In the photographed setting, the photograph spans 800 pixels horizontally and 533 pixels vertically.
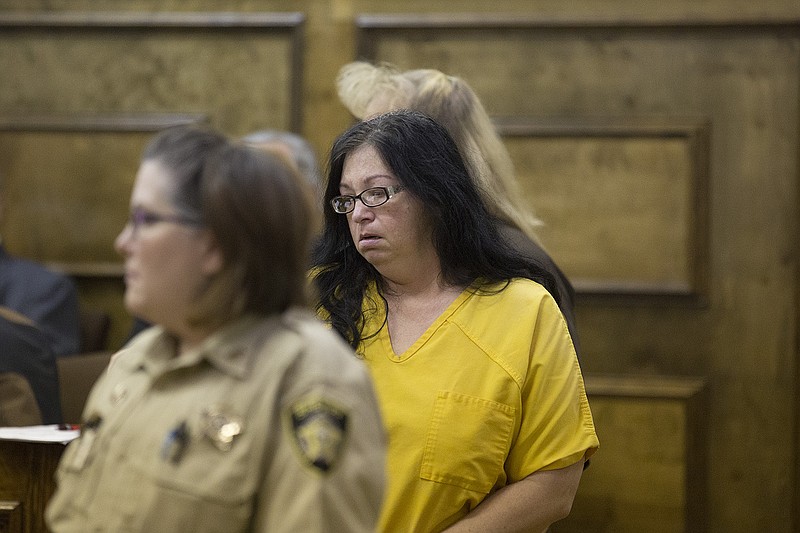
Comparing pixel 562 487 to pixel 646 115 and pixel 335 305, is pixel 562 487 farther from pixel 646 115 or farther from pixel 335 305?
pixel 646 115

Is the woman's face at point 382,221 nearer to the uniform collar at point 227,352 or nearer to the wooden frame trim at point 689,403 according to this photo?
the uniform collar at point 227,352

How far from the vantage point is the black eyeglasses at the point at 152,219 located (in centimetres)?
127

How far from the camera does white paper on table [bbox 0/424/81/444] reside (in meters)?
2.24

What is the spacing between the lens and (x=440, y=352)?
199 cm

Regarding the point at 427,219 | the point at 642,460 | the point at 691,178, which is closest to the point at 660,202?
the point at 691,178

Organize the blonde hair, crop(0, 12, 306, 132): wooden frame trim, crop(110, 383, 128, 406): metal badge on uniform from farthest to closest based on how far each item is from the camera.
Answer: crop(0, 12, 306, 132): wooden frame trim, the blonde hair, crop(110, 383, 128, 406): metal badge on uniform

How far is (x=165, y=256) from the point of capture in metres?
1.27

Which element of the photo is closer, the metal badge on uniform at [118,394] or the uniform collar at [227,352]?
the uniform collar at [227,352]

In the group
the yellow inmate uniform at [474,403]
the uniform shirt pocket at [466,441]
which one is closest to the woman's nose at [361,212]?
the yellow inmate uniform at [474,403]

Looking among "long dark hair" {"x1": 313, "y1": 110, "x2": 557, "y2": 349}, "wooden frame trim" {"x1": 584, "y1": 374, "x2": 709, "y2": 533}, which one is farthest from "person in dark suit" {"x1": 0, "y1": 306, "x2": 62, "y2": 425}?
"wooden frame trim" {"x1": 584, "y1": 374, "x2": 709, "y2": 533}

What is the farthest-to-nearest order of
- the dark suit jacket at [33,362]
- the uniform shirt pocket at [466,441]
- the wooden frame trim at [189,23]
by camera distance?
the wooden frame trim at [189,23] → the dark suit jacket at [33,362] → the uniform shirt pocket at [466,441]

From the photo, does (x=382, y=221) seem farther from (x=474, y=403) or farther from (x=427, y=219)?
(x=474, y=403)

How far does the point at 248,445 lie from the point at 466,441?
0.76m

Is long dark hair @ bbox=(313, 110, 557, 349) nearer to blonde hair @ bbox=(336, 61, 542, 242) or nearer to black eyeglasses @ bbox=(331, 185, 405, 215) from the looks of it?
black eyeglasses @ bbox=(331, 185, 405, 215)
